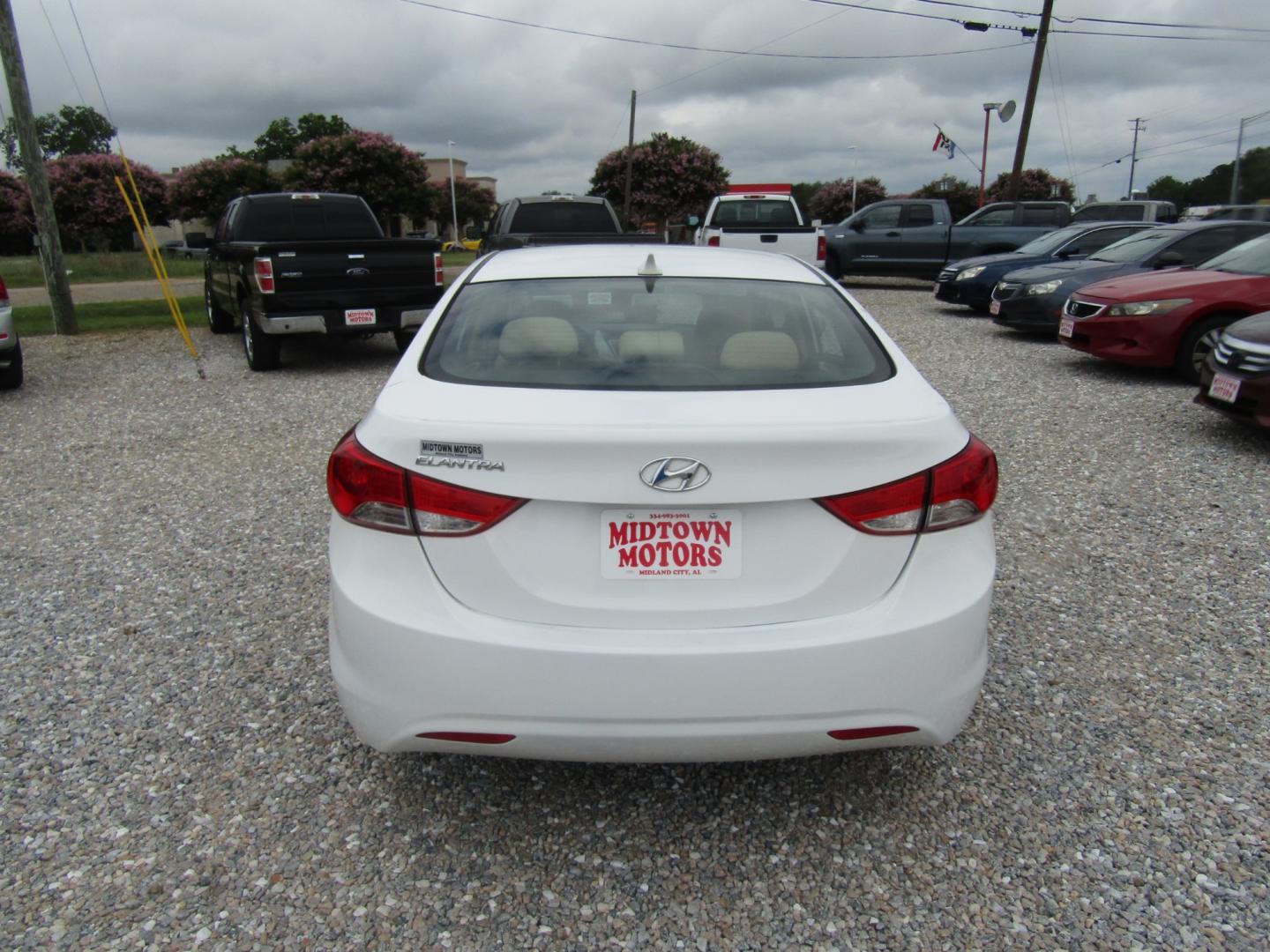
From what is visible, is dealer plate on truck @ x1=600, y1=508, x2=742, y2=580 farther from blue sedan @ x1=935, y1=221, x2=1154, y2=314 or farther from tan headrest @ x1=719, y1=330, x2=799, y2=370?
blue sedan @ x1=935, y1=221, x2=1154, y2=314

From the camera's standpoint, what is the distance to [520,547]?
7.00 ft

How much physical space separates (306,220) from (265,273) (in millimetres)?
2724

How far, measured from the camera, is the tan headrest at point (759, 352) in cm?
256

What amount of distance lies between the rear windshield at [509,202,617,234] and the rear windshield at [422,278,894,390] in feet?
37.9

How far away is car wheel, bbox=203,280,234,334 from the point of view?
42.6ft

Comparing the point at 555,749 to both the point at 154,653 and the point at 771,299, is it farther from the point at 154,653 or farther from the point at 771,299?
the point at 154,653

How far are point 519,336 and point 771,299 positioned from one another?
32.3 inches

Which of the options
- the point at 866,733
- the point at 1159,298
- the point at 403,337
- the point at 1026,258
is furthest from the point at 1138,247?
the point at 866,733

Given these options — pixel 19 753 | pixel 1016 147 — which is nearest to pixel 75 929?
pixel 19 753

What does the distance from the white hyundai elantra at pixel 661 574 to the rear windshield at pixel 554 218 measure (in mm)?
12426

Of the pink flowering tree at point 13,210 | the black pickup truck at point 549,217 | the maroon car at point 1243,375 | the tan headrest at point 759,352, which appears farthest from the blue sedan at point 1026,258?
the pink flowering tree at point 13,210

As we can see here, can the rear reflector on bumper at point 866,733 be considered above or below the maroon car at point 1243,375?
below

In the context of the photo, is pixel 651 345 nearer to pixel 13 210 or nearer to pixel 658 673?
pixel 658 673

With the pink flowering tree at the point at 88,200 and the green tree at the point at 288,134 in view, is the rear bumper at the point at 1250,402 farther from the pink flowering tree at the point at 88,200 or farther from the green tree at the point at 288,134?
the green tree at the point at 288,134
